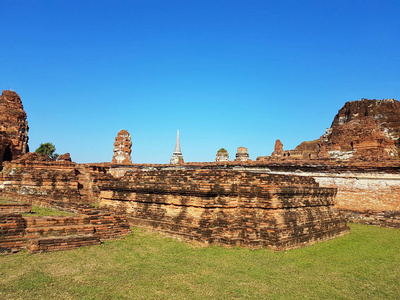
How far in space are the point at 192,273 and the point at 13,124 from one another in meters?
34.6

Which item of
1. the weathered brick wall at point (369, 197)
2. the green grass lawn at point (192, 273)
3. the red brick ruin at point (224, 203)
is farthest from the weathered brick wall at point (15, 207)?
the weathered brick wall at point (369, 197)

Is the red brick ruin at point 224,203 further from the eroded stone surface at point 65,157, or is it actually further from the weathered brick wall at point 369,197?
the eroded stone surface at point 65,157

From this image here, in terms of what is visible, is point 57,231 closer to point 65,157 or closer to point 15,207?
point 15,207

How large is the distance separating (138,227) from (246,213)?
3293 millimetres

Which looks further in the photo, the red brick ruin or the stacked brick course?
the red brick ruin

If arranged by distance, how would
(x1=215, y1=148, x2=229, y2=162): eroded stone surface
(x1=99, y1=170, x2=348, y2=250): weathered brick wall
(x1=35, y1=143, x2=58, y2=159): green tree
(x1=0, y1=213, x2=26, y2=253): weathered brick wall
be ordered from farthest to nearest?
(x1=35, y1=143, x2=58, y2=159): green tree, (x1=215, y1=148, x2=229, y2=162): eroded stone surface, (x1=99, y1=170, x2=348, y2=250): weathered brick wall, (x1=0, y1=213, x2=26, y2=253): weathered brick wall

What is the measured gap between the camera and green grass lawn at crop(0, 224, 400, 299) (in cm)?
468

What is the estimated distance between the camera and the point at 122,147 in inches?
987

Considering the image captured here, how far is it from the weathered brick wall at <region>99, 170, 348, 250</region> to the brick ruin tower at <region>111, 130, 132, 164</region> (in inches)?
617

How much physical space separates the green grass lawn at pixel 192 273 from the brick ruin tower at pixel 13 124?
3038cm

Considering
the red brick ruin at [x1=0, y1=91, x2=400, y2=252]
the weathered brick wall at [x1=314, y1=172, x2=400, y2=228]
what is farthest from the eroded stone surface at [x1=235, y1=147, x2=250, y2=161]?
the weathered brick wall at [x1=314, y1=172, x2=400, y2=228]

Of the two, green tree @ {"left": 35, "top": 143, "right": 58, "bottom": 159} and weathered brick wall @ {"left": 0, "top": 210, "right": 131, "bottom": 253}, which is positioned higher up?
green tree @ {"left": 35, "top": 143, "right": 58, "bottom": 159}

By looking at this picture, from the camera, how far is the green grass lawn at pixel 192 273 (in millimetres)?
4680

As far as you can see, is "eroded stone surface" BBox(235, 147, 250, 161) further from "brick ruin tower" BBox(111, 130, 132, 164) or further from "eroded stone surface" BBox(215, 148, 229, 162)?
"brick ruin tower" BBox(111, 130, 132, 164)
